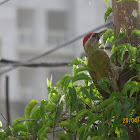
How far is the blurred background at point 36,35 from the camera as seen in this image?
1919 centimetres

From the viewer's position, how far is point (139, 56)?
185 cm

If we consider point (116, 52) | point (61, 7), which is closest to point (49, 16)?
point (61, 7)

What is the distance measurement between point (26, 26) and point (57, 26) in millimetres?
1731

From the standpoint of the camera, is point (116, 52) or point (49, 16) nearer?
point (116, 52)

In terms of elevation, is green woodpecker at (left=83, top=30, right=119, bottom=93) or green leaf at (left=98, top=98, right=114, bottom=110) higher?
green woodpecker at (left=83, top=30, right=119, bottom=93)

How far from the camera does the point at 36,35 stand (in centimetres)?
1991

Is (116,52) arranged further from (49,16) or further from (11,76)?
(49,16)

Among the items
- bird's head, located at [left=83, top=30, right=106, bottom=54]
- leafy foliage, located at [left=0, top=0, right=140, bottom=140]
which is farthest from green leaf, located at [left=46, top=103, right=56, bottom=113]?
bird's head, located at [left=83, top=30, right=106, bottom=54]

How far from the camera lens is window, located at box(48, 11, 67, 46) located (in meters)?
20.8

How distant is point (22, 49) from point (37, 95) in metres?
2.65

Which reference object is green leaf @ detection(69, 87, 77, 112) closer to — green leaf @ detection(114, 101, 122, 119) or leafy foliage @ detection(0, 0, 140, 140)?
leafy foliage @ detection(0, 0, 140, 140)
